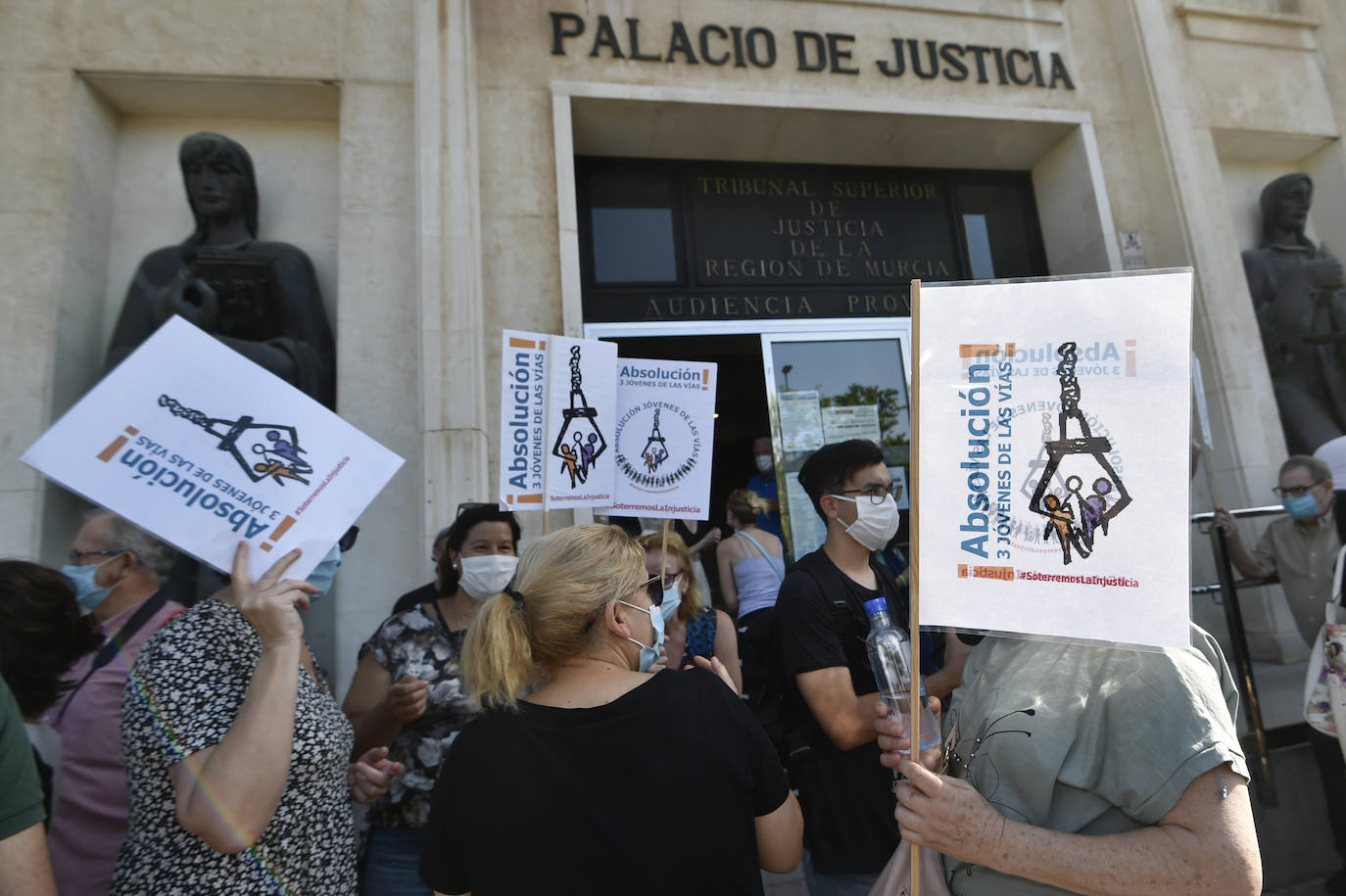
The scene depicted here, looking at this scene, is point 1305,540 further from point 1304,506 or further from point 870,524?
point 870,524

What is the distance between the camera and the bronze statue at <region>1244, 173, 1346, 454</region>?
651 cm

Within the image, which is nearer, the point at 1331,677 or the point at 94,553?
the point at 94,553

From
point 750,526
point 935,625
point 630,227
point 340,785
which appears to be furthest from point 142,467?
point 630,227

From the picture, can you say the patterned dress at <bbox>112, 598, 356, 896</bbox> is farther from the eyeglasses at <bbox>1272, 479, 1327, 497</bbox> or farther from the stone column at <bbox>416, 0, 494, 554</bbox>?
the eyeglasses at <bbox>1272, 479, 1327, 497</bbox>

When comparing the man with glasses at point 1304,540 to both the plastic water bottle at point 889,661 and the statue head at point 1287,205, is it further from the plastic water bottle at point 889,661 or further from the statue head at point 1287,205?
the statue head at point 1287,205

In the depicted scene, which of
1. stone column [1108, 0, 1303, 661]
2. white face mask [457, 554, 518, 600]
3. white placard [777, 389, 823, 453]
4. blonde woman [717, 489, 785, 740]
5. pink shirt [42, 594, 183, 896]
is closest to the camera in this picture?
pink shirt [42, 594, 183, 896]

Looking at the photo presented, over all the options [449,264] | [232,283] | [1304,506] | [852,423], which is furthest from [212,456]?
[1304,506]

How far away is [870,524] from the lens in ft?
8.48

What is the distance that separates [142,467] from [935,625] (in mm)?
1959

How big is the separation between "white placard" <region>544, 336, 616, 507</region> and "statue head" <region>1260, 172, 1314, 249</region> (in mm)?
7204

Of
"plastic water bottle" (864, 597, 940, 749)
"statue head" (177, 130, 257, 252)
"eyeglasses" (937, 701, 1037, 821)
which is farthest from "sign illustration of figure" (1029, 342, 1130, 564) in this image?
"statue head" (177, 130, 257, 252)

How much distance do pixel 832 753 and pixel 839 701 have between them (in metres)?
0.22

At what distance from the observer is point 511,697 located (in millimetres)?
1559

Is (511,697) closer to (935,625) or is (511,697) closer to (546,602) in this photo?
(546,602)
